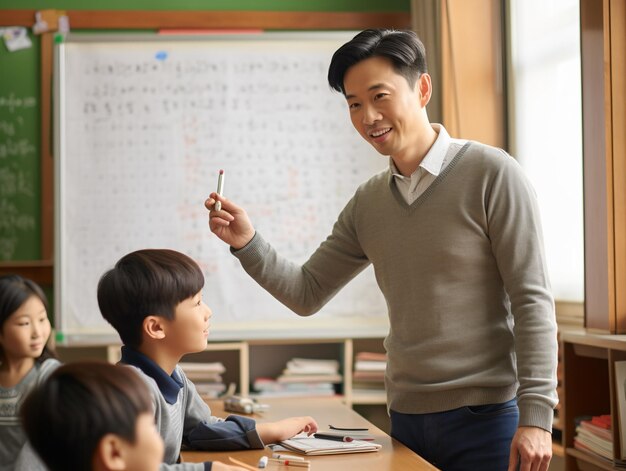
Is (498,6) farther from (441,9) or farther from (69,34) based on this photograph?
(69,34)

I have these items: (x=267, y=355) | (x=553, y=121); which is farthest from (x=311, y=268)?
(x=267, y=355)

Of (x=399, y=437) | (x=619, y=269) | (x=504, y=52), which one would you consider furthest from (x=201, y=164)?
(x=399, y=437)

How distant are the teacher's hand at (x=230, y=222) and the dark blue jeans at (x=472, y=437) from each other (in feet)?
1.94

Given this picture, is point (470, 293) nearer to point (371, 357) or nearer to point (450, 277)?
A: point (450, 277)

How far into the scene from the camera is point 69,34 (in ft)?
13.1

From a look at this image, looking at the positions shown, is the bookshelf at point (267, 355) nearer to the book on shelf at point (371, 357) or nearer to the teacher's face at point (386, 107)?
the book on shelf at point (371, 357)

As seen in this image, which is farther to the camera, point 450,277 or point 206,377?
point 206,377

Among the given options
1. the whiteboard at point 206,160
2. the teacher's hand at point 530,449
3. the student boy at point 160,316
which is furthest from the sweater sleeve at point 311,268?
the whiteboard at point 206,160

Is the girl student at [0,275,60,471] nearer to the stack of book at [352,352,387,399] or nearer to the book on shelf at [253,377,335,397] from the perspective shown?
the book on shelf at [253,377,335,397]

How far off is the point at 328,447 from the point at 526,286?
20.2 inches

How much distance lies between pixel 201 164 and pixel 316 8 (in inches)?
42.6

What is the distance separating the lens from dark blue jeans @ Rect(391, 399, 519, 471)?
175 centimetres

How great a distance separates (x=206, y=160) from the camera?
4.05 meters

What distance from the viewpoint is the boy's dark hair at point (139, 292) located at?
1.73 m
